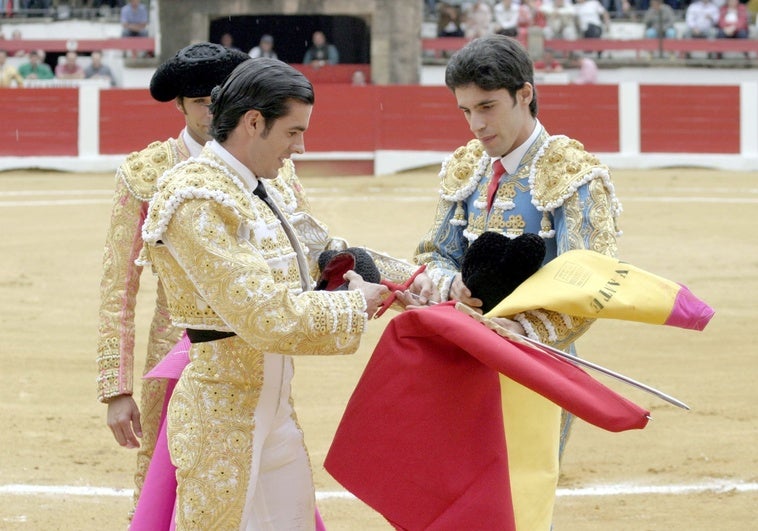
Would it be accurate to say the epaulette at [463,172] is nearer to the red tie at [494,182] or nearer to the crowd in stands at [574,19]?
the red tie at [494,182]

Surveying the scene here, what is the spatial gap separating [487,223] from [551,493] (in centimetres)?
61

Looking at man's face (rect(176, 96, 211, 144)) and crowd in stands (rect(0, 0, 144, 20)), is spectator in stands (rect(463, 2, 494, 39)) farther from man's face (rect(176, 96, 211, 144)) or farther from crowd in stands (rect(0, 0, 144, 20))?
man's face (rect(176, 96, 211, 144))

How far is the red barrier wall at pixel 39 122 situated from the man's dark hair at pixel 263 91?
12.8 metres

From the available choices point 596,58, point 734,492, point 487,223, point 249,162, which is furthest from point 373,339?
point 596,58

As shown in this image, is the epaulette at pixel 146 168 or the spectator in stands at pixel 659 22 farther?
the spectator in stands at pixel 659 22

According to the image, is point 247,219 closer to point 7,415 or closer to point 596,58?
point 7,415

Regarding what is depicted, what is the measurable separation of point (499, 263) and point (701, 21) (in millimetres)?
16196

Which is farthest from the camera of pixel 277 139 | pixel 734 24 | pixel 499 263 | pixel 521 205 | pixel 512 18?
pixel 734 24

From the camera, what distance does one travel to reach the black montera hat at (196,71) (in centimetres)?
295

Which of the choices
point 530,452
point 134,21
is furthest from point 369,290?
point 134,21

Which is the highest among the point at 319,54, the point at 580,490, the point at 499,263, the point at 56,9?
the point at 56,9

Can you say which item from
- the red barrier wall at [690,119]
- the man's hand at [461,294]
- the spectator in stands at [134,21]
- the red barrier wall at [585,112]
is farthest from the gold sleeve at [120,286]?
the spectator in stands at [134,21]

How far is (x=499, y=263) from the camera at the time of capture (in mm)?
2605

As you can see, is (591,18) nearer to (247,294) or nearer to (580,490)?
(580,490)
